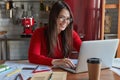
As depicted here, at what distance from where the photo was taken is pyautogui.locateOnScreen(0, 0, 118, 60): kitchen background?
12.9 feet

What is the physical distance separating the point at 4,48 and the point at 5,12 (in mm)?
662

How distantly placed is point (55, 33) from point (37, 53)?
0.29 m

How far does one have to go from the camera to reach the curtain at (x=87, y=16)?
10.9 ft

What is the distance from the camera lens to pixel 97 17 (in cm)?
332

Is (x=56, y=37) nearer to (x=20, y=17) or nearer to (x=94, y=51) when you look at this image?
(x=94, y=51)

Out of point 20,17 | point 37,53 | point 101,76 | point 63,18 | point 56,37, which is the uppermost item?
point 20,17

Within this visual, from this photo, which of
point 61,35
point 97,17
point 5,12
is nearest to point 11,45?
point 5,12

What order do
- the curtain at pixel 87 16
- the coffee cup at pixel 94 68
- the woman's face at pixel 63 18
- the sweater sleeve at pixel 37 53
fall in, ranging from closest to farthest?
1. the coffee cup at pixel 94 68
2. the sweater sleeve at pixel 37 53
3. the woman's face at pixel 63 18
4. the curtain at pixel 87 16

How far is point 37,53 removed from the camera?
1959mm

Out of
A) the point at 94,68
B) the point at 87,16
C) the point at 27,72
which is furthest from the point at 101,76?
the point at 87,16

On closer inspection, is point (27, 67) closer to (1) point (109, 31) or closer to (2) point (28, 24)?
(2) point (28, 24)

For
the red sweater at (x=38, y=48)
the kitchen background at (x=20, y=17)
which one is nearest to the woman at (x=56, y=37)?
the red sweater at (x=38, y=48)

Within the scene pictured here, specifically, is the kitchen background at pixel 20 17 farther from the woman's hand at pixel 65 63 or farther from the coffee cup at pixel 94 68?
the coffee cup at pixel 94 68

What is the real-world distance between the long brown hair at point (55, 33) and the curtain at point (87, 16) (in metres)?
1.18
